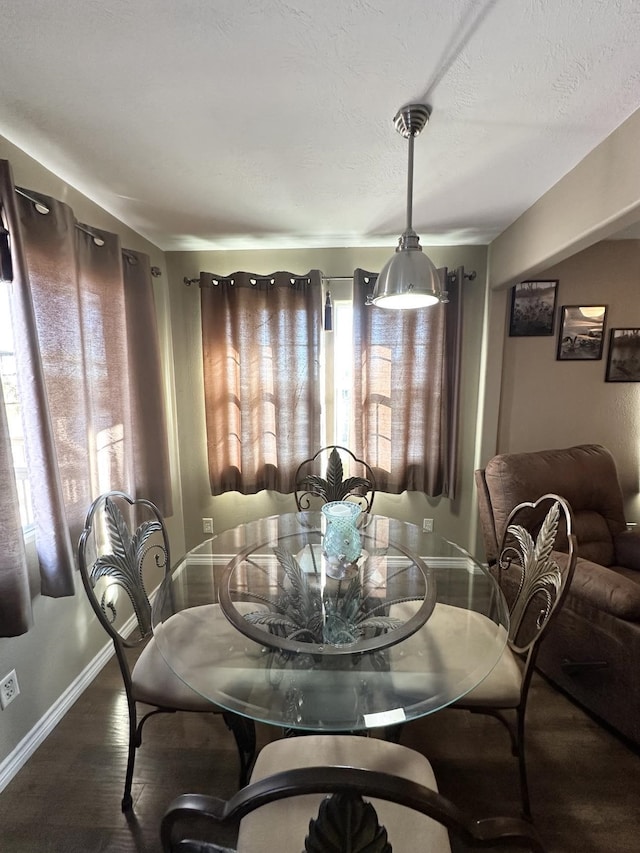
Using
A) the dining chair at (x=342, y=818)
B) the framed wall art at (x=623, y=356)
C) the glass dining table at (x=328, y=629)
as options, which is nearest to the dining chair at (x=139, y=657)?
the glass dining table at (x=328, y=629)

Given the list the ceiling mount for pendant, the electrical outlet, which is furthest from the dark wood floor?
the ceiling mount for pendant

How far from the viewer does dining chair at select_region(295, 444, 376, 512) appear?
86.0 inches

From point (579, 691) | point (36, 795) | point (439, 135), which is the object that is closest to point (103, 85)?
point (439, 135)

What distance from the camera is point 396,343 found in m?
2.50

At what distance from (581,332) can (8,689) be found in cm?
360

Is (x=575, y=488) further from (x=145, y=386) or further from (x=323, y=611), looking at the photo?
(x=145, y=386)

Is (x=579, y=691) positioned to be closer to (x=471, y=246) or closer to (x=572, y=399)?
(x=572, y=399)

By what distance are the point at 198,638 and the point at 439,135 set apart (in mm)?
2022

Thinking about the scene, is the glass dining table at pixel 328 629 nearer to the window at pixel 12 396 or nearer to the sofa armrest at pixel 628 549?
the window at pixel 12 396

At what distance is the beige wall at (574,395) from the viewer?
2461 millimetres

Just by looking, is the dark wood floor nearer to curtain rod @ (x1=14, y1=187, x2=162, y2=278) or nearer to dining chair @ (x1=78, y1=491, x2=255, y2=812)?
dining chair @ (x1=78, y1=491, x2=255, y2=812)

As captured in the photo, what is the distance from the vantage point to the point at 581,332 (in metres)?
2.51

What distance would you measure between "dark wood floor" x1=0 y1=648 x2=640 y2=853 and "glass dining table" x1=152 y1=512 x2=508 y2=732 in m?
0.58

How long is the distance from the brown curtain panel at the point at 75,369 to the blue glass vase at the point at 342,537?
1053mm
